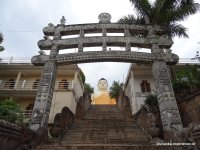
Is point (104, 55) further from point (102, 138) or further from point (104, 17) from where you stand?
point (102, 138)

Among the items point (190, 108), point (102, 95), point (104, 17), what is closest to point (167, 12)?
point (104, 17)

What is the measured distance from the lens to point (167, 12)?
511 inches

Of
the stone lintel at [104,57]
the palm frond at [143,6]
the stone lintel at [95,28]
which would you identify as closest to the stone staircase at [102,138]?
the stone lintel at [104,57]

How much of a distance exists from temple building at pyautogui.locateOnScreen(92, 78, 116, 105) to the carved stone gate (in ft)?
67.7

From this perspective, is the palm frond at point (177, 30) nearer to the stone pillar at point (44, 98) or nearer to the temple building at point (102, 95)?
the stone pillar at point (44, 98)

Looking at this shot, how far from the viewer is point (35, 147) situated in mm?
6777

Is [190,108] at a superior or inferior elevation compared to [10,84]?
inferior

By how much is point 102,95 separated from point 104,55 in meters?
22.7

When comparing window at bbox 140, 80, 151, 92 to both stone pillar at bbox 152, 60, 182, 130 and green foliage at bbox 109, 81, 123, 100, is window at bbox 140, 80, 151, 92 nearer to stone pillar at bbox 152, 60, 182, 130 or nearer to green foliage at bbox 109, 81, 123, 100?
green foliage at bbox 109, 81, 123, 100

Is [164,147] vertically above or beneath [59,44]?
beneath

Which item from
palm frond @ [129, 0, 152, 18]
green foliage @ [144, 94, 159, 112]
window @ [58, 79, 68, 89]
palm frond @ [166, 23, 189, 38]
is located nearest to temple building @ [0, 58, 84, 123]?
window @ [58, 79, 68, 89]

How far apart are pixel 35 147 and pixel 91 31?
7348 mm

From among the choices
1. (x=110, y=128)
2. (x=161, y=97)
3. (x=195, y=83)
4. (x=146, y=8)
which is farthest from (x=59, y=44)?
(x=195, y=83)

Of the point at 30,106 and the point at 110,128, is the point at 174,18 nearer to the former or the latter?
the point at 110,128
